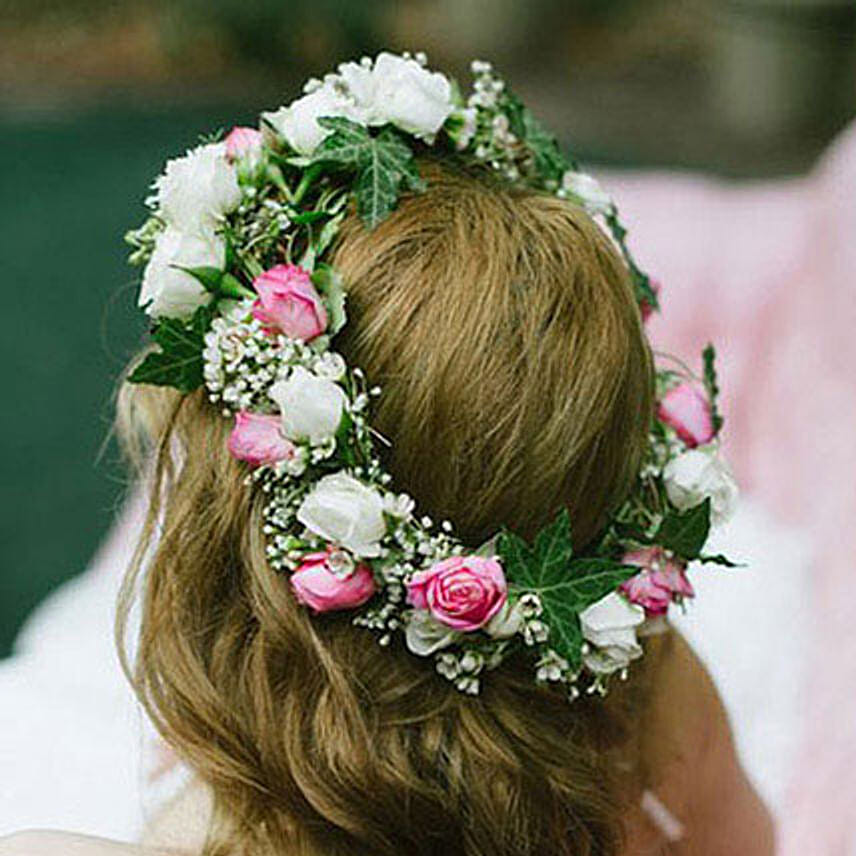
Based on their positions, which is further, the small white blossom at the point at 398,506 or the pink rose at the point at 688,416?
the pink rose at the point at 688,416

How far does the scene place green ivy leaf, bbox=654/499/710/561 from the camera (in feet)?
3.96

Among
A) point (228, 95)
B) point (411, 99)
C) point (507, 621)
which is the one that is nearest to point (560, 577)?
point (507, 621)

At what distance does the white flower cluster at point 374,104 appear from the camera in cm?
122

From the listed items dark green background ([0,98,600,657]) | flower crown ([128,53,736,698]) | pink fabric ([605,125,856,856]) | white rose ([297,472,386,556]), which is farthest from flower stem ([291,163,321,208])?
dark green background ([0,98,600,657])

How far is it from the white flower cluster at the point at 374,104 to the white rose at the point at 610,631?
38 centimetres

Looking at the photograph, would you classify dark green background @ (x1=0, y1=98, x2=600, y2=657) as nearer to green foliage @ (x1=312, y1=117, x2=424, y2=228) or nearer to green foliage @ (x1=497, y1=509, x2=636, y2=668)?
green foliage @ (x1=312, y1=117, x2=424, y2=228)

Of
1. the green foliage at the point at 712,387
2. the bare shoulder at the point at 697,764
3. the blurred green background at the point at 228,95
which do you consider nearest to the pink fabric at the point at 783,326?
the bare shoulder at the point at 697,764

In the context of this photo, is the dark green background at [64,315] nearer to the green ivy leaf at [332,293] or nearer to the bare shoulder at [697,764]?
the bare shoulder at [697,764]

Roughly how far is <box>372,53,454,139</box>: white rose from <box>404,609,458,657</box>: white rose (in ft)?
1.24

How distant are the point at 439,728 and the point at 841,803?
0.69 m

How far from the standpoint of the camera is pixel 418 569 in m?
1.13

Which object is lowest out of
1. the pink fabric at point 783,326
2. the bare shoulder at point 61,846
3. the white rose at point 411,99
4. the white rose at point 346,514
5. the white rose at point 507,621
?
the pink fabric at point 783,326

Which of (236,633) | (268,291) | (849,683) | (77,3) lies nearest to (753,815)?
(849,683)

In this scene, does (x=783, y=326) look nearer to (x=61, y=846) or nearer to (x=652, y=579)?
(x=652, y=579)
